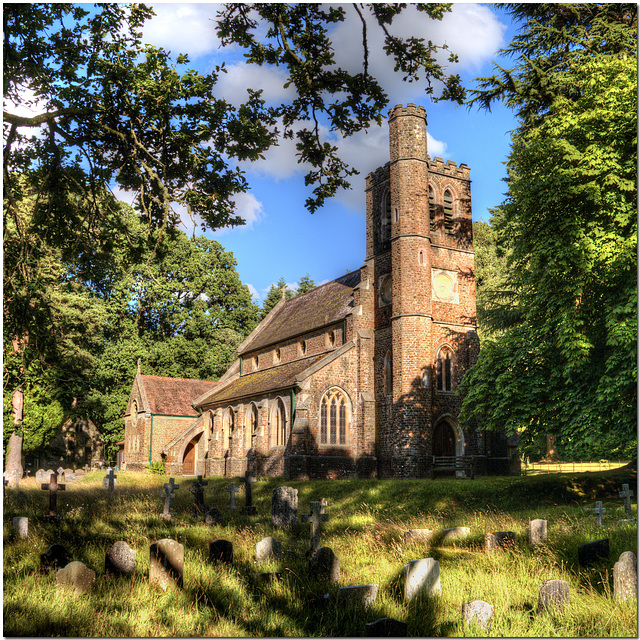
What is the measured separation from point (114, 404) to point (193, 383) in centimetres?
687

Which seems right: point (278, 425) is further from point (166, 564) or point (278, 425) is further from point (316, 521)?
point (166, 564)

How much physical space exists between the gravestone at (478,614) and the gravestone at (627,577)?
1.94m

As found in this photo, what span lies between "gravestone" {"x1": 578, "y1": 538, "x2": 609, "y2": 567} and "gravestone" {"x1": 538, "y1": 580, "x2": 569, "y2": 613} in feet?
6.82

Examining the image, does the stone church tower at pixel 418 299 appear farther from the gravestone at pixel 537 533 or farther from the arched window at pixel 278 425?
the gravestone at pixel 537 533

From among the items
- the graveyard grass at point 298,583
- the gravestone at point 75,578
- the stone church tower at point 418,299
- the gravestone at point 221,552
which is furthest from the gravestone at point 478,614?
the stone church tower at point 418,299

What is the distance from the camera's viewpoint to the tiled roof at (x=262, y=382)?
110ft

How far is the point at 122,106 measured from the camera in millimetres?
9547

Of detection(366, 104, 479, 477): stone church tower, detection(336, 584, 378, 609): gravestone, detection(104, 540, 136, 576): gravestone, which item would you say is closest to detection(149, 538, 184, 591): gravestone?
detection(104, 540, 136, 576): gravestone

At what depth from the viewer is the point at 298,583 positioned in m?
8.40

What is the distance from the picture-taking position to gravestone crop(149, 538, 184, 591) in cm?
800

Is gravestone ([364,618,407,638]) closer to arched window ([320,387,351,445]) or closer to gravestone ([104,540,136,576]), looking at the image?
gravestone ([104,540,136,576])

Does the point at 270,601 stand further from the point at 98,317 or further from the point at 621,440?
the point at 98,317

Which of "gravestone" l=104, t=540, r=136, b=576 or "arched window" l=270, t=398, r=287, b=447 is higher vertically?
"arched window" l=270, t=398, r=287, b=447

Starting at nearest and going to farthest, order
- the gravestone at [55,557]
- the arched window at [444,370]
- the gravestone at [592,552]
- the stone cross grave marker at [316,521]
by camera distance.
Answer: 1. the gravestone at [55,557]
2. the gravestone at [592,552]
3. the stone cross grave marker at [316,521]
4. the arched window at [444,370]
